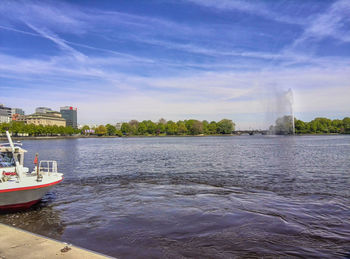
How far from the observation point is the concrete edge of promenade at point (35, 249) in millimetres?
9570

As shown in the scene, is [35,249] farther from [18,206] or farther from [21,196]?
[18,206]

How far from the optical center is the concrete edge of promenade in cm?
A: 957

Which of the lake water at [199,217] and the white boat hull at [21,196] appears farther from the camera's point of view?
the white boat hull at [21,196]

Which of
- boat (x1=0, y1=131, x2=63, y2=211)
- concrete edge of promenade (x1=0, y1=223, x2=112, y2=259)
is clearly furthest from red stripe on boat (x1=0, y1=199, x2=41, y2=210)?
concrete edge of promenade (x1=0, y1=223, x2=112, y2=259)

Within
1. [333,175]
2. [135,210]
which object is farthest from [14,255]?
[333,175]

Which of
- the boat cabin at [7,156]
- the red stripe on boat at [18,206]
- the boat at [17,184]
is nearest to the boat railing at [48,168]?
the boat at [17,184]

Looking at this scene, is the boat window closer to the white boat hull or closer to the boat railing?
the boat railing

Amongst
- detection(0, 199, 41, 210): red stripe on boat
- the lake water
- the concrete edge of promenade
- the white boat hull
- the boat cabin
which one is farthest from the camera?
the boat cabin

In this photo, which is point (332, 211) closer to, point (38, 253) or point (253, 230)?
point (253, 230)

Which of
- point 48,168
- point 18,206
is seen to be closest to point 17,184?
point 18,206

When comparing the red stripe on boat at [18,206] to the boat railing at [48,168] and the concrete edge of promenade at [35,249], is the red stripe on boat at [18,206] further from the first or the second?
the concrete edge of promenade at [35,249]

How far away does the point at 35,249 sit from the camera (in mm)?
10188

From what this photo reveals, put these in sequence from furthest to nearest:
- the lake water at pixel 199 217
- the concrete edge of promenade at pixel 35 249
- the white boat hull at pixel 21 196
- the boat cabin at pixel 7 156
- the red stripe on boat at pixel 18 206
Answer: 1. the boat cabin at pixel 7 156
2. the red stripe on boat at pixel 18 206
3. the white boat hull at pixel 21 196
4. the lake water at pixel 199 217
5. the concrete edge of promenade at pixel 35 249

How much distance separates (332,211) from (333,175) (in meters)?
17.4
